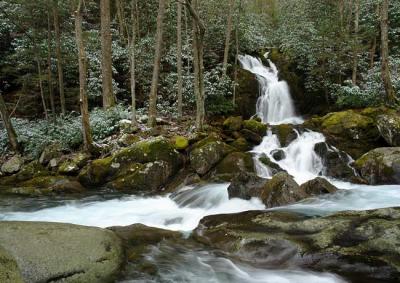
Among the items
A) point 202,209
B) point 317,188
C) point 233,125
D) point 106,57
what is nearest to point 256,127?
point 233,125

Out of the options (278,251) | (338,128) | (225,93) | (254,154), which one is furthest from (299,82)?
(278,251)

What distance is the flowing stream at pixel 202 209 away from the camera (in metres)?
5.37

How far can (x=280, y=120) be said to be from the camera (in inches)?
709

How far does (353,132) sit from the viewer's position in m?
13.0

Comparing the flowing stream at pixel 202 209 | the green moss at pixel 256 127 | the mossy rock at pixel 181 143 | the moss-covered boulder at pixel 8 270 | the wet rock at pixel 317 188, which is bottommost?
the flowing stream at pixel 202 209

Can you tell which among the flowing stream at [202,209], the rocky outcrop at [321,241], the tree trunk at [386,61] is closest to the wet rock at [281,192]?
the flowing stream at [202,209]

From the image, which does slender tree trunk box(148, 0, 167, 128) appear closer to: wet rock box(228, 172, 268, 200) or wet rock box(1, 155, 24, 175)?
wet rock box(1, 155, 24, 175)

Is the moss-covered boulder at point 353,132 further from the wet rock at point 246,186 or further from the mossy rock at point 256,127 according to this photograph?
the wet rock at point 246,186

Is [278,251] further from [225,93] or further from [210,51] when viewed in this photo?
[210,51]

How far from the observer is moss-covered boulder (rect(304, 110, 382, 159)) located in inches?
500

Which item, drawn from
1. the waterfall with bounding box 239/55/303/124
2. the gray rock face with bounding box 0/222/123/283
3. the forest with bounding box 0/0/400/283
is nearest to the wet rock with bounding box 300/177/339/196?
the forest with bounding box 0/0/400/283

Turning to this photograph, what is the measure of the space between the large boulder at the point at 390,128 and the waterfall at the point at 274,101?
199 inches

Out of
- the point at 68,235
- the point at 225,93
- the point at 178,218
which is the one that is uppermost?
the point at 225,93

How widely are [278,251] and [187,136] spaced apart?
793 centimetres
